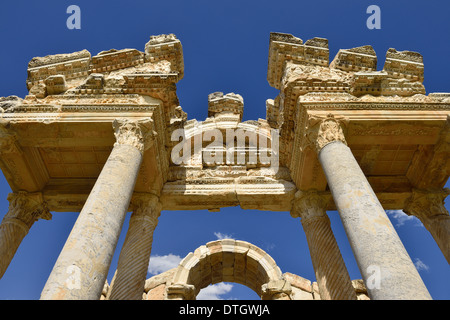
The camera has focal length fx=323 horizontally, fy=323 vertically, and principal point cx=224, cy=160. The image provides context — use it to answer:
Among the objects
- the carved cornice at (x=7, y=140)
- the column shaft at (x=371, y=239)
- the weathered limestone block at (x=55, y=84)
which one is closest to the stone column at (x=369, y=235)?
the column shaft at (x=371, y=239)

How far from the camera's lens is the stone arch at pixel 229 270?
1104 centimetres

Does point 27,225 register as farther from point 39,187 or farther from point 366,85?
point 366,85

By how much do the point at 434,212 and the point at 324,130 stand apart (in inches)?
177

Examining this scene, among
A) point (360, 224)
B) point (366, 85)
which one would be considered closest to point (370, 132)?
point (366, 85)

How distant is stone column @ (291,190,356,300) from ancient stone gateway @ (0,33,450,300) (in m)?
0.03

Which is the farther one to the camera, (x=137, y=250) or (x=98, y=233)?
(x=137, y=250)

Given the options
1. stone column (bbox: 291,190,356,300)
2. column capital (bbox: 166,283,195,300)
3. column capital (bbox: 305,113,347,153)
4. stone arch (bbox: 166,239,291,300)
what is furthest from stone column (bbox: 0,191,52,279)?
column capital (bbox: 305,113,347,153)

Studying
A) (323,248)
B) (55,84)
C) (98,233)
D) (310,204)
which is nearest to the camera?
(98,233)

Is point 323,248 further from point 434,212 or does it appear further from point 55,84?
point 55,84

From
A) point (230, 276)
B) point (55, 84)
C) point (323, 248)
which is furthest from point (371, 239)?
point (230, 276)

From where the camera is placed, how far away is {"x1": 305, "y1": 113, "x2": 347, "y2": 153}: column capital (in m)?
7.37

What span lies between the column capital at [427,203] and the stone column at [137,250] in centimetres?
765

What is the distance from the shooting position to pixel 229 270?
13.0 metres
